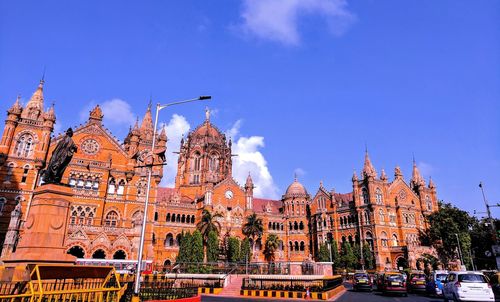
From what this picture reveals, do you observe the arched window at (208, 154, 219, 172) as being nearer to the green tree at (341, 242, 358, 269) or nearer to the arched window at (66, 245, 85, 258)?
the green tree at (341, 242, 358, 269)

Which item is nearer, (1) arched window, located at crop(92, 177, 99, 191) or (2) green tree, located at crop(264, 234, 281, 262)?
(1) arched window, located at crop(92, 177, 99, 191)

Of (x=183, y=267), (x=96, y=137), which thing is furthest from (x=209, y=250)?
(x=96, y=137)

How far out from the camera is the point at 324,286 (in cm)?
2366

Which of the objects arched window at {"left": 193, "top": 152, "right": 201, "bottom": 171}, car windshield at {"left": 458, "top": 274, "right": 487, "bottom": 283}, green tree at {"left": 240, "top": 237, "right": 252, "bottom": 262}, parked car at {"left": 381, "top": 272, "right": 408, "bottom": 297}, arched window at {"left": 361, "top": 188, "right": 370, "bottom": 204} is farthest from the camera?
arched window at {"left": 193, "top": 152, "right": 201, "bottom": 171}

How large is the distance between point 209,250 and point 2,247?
2697 cm

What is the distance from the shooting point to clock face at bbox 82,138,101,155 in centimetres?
4816

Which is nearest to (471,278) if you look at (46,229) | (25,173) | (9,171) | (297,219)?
(46,229)

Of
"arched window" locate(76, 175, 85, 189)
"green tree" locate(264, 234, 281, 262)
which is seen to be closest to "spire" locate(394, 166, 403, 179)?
"green tree" locate(264, 234, 281, 262)

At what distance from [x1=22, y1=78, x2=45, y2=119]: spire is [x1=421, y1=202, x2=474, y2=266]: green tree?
69.3m

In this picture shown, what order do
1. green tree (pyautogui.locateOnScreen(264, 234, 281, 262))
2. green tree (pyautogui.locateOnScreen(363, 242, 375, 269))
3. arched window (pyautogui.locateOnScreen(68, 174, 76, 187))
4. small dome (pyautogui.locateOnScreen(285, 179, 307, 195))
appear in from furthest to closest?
small dome (pyautogui.locateOnScreen(285, 179, 307, 195)) → green tree (pyautogui.locateOnScreen(264, 234, 281, 262)) → green tree (pyautogui.locateOnScreen(363, 242, 375, 269)) → arched window (pyautogui.locateOnScreen(68, 174, 76, 187))

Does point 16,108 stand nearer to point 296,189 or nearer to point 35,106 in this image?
point 35,106

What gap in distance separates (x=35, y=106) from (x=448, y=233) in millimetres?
71503

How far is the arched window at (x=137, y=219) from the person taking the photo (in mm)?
45328

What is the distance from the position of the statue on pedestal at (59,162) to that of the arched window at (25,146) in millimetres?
32459
